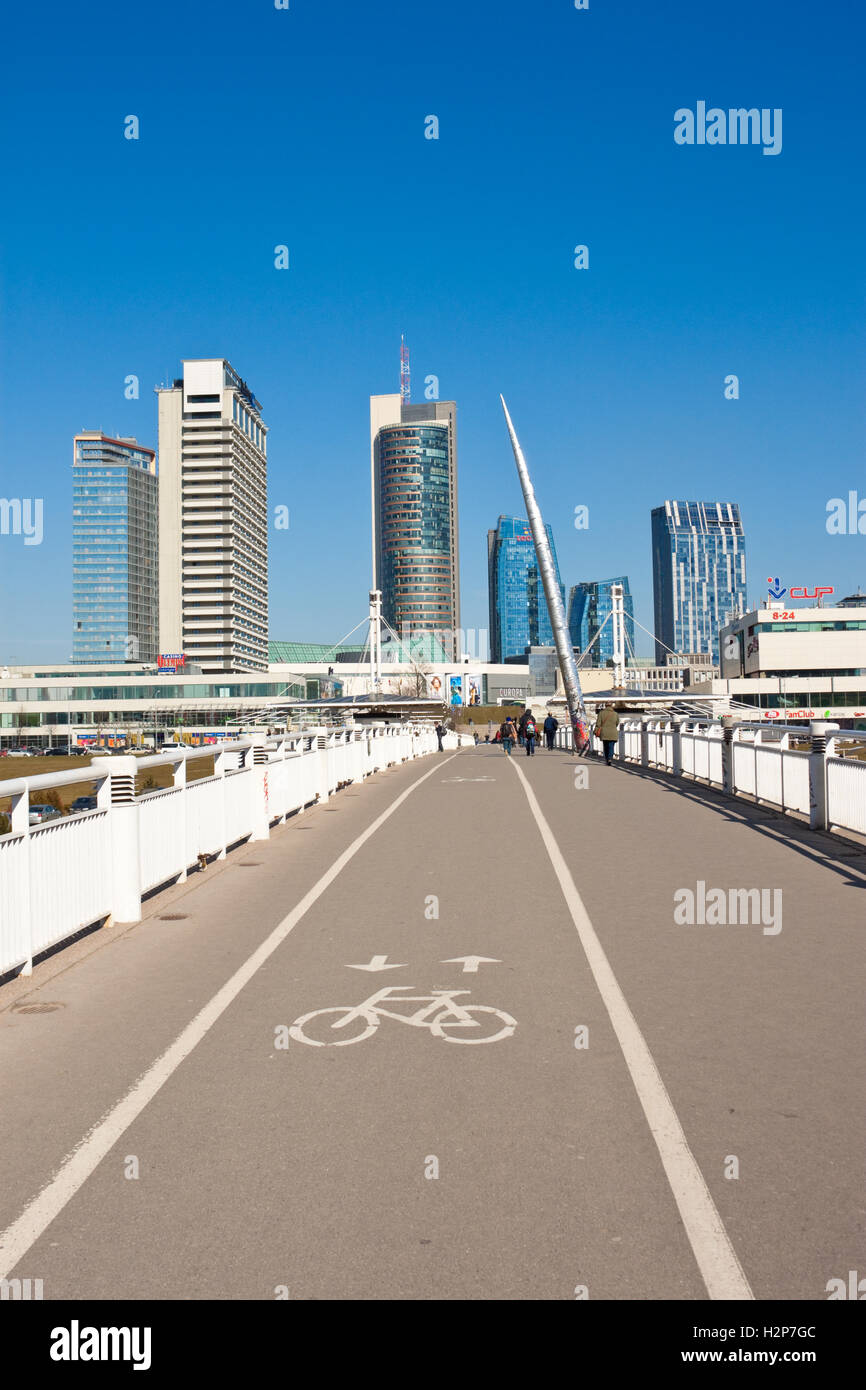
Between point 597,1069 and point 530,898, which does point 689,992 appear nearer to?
point 597,1069

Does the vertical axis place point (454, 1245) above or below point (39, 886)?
below

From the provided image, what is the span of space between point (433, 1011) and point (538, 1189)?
2.67 m

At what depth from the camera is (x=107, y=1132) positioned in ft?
17.4

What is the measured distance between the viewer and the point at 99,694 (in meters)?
177

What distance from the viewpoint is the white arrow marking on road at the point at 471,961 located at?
27.6 ft

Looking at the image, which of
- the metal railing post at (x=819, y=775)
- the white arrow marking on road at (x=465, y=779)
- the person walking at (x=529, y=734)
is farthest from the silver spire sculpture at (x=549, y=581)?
the metal railing post at (x=819, y=775)

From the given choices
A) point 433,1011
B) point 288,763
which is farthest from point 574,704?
point 433,1011

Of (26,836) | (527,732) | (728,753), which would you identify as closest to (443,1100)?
(26,836)

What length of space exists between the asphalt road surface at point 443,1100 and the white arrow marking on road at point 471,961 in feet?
0.12

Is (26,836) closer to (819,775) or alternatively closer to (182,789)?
(182,789)

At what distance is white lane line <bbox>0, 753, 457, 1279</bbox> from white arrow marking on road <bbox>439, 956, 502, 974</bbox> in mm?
1341

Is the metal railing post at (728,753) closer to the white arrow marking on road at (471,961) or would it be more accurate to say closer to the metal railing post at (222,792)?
the metal railing post at (222,792)

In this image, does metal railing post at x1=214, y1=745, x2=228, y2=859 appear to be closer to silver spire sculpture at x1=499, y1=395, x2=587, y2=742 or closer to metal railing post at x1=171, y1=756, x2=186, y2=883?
metal railing post at x1=171, y1=756, x2=186, y2=883
